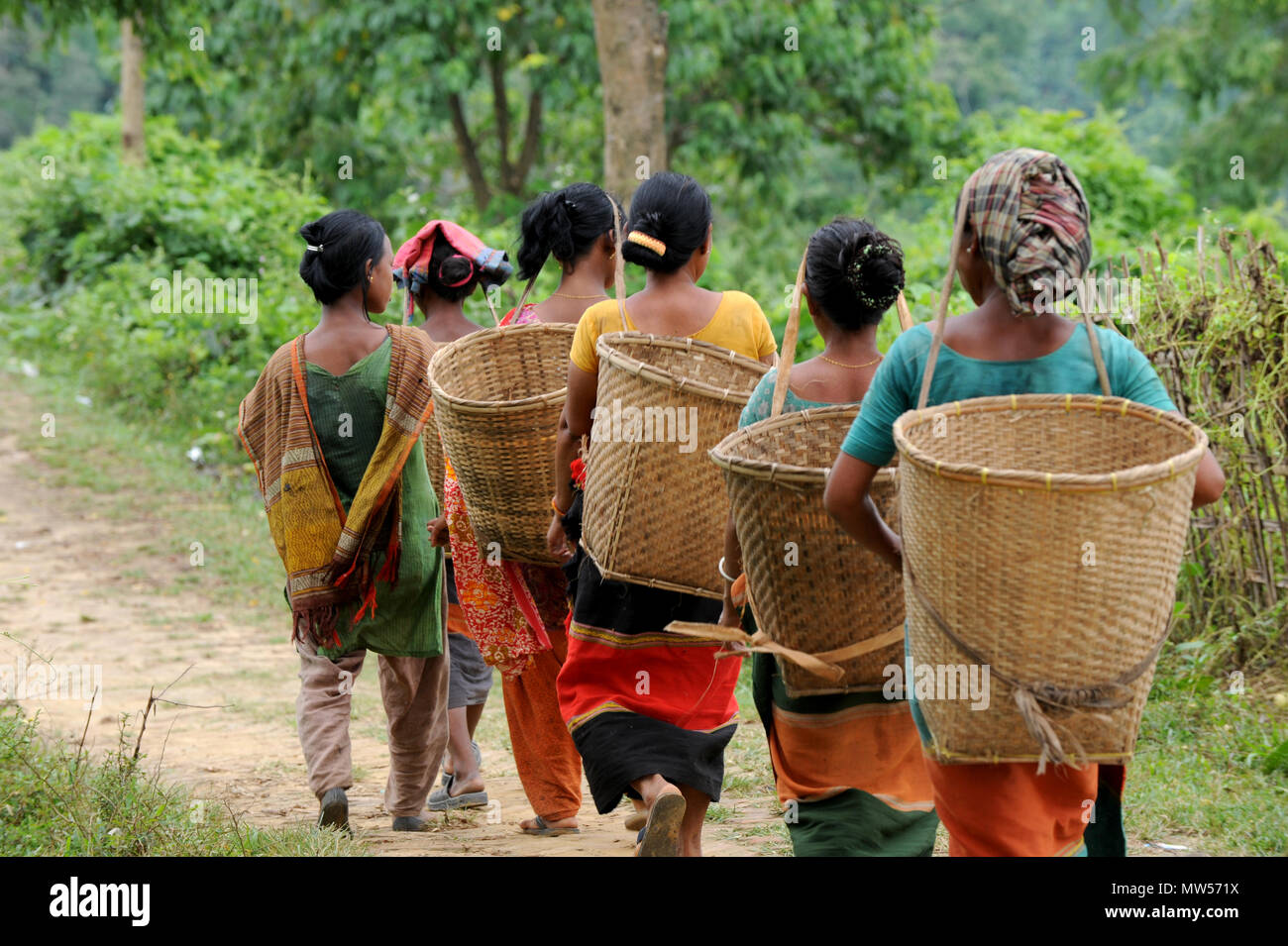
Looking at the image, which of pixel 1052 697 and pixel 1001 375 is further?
pixel 1001 375

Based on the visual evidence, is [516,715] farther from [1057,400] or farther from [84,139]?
[84,139]

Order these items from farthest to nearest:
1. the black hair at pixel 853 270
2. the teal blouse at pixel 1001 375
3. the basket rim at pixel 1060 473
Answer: the black hair at pixel 853 270 → the teal blouse at pixel 1001 375 → the basket rim at pixel 1060 473

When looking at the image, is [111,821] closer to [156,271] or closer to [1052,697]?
[1052,697]

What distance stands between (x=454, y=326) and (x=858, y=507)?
256 cm

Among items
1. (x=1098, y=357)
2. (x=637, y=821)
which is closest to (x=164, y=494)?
(x=637, y=821)

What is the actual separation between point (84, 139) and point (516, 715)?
1596 centimetres

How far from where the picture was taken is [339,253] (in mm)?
4398

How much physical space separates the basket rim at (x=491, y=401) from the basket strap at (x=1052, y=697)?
1.78m

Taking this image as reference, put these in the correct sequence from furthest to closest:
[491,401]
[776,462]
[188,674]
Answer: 1. [188,674]
2. [491,401]
3. [776,462]

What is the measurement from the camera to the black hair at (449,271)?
4.97 m

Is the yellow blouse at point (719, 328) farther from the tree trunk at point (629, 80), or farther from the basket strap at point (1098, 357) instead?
the tree trunk at point (629, 80)

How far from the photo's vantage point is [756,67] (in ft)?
48.3

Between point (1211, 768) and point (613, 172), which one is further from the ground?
point (613, 172)

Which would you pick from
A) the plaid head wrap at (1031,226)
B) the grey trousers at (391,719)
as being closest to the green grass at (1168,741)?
the grey trousers at (391,719)
